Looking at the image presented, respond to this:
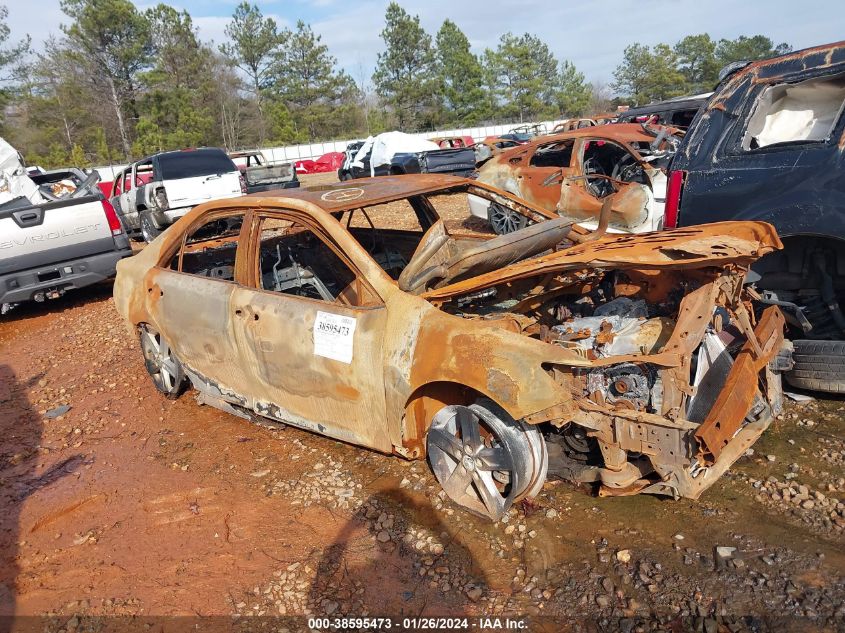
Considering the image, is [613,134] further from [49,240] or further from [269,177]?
[269,177]

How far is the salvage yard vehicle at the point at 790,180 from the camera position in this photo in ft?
12.4

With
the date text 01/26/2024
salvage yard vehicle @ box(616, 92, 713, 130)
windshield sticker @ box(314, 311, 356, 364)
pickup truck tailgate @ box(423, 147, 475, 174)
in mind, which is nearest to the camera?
the date text 01/26/2024

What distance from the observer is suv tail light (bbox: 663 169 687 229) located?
4.38 metres

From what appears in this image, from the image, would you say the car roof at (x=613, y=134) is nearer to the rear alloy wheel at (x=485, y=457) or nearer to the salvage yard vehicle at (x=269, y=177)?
the rear alloy wheel at (x=485, y=457)

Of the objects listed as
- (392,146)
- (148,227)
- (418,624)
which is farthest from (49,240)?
(392,146)

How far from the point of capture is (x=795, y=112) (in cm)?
437

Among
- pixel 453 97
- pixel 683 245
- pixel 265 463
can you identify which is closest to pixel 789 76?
pixel 683 245

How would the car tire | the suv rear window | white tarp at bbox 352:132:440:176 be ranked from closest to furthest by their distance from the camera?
the car tire → the suv rear window → white tarp at bbox 352:132:440:176

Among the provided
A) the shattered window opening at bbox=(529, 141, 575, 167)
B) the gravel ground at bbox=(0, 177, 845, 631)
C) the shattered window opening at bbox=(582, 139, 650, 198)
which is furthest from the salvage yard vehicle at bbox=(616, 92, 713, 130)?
the gravel ground at bbox=(0, 177, 845, 631)

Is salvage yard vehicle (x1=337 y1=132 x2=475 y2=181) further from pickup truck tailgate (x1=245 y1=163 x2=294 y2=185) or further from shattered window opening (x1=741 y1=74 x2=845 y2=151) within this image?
shattered window opening (x1=741 y1=74 x2=845 y2=151)

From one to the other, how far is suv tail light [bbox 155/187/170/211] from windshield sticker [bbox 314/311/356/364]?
8752mm

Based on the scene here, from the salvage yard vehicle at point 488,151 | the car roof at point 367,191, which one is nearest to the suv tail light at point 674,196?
the car roof at point 367,191

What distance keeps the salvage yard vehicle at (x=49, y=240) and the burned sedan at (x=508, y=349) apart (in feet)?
14.3

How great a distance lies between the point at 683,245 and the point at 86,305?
27.7ft
